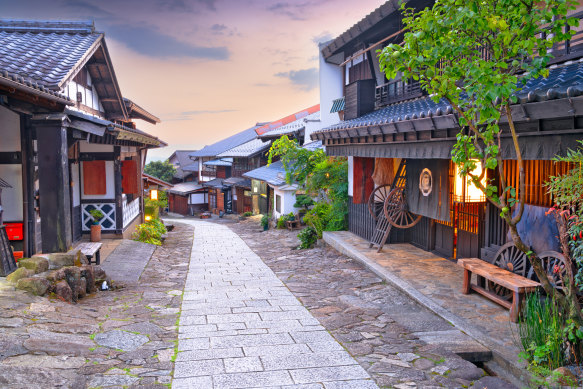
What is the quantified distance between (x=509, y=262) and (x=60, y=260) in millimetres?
9051

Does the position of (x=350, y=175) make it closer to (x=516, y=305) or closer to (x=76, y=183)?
(x=76, y=183)

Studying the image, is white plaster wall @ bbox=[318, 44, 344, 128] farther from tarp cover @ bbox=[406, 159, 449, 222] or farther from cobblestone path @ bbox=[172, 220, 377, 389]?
cobblestone path @ bbox=[172, 220, 377, 389]

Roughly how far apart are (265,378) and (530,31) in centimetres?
506

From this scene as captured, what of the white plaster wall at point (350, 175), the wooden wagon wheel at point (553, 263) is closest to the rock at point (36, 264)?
the wooden wagon wheel at point (553, 263)

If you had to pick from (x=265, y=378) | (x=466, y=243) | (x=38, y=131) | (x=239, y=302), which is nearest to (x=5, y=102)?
(x=38, y=131)

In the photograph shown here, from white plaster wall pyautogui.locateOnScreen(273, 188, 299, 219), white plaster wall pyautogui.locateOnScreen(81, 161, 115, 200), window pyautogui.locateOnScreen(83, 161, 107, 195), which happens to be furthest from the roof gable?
white plaster wall pyautogui.locateOnScreen(273, 188, 299, 219)

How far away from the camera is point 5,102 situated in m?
8.84

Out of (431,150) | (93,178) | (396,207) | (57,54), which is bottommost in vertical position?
(396,207)

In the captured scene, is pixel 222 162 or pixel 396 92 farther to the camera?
pixel 222 162

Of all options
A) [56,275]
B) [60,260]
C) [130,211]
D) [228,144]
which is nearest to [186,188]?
[228,144]

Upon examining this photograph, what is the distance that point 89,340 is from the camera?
21.2ft

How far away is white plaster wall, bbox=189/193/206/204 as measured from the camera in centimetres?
5234

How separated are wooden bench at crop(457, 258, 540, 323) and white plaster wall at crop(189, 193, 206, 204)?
46288 mm

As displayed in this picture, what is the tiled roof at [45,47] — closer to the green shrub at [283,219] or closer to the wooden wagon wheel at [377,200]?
the wooden wagon wheel at [377,200]
